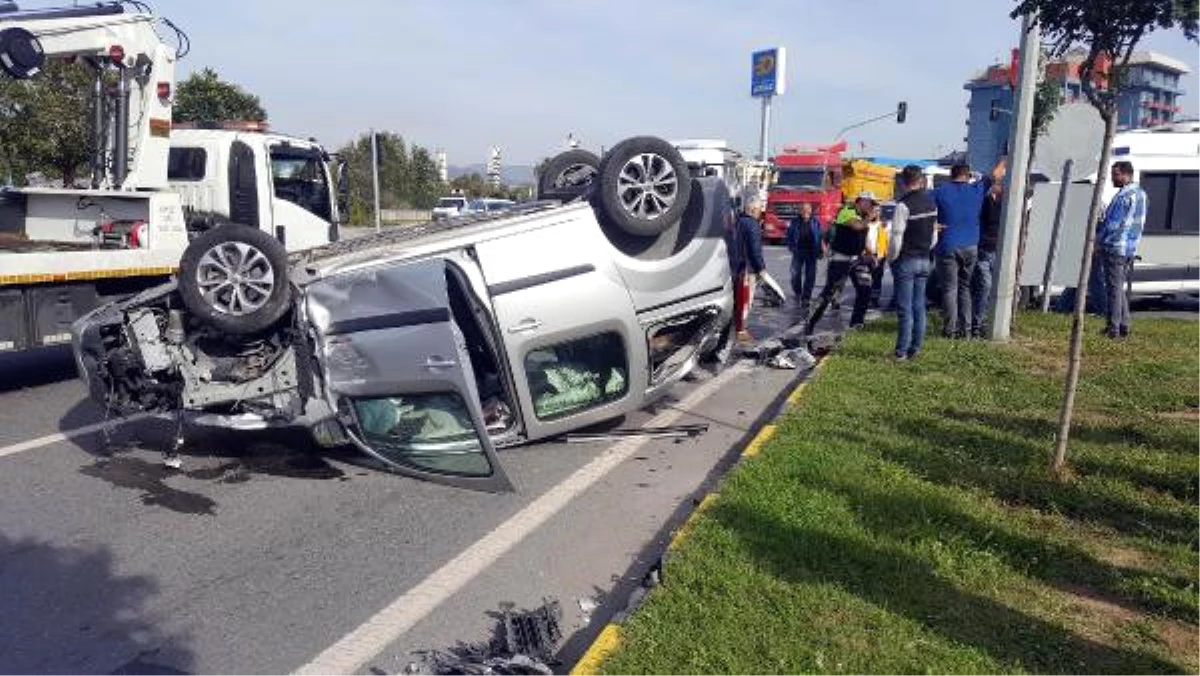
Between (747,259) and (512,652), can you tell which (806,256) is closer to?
(747,259)

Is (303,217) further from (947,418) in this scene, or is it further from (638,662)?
(638,662)

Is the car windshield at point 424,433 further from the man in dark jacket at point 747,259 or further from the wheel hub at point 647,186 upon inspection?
the man in dark jacket at point 747,259

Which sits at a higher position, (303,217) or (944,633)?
(303,217)

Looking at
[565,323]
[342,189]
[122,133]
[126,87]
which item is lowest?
[565,323]

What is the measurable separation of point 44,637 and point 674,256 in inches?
167

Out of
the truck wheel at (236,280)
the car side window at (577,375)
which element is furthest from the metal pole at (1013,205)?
the truck wheel at (236,280)

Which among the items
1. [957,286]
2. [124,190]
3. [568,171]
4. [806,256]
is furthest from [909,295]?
Result: [124,190]

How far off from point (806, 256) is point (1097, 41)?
8661 millimetres

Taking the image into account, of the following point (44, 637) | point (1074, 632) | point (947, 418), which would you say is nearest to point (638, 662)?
point (1074, 632)

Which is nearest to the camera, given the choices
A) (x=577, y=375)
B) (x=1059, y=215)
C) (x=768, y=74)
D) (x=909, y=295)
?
(x=577, y=375)

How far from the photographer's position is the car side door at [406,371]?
17.2 ft

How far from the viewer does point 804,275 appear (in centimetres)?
1388

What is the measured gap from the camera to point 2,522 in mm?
4910

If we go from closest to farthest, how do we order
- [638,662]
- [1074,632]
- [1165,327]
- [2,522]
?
1. [638,662]
2. [1074,632]
3. [2,522]
4. [1165,327]
